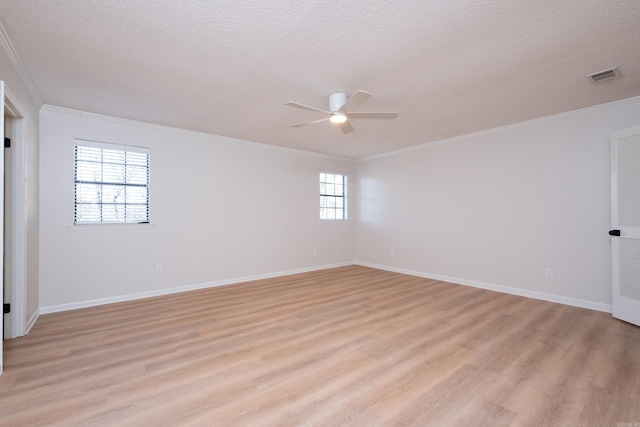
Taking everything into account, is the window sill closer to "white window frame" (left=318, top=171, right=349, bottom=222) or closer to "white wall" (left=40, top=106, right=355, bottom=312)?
"white wall" (left=40, top=106, right=355, bottom=312)

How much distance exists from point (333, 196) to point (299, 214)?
3.65 ft

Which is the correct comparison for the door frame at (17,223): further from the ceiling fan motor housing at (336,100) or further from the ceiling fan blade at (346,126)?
the ceiling fan blade at (346,126)

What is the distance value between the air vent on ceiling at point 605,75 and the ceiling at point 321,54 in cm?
6

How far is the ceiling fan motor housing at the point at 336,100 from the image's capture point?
302cm

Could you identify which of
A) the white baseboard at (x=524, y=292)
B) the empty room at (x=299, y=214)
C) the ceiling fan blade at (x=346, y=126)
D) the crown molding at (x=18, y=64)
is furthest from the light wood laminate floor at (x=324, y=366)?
the crown molding at (x=18, y=64)

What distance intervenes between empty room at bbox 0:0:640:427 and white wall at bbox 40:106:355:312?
3cm

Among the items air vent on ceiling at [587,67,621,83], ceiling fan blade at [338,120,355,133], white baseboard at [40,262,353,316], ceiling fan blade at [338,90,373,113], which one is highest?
air vent on ceiling at [587,67,621,83]

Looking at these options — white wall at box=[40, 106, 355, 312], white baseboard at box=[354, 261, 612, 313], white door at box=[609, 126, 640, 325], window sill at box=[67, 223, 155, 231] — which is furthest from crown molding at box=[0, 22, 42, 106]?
white baseboard at box=[354, 261, 612, 313]

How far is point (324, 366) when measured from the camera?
221cm

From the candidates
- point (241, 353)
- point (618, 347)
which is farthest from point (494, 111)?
point (241, 353)

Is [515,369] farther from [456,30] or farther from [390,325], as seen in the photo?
[456,30]

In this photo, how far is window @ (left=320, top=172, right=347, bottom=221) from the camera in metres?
6.36

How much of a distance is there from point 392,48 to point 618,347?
3.28 metres

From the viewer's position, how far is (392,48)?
2279mm
